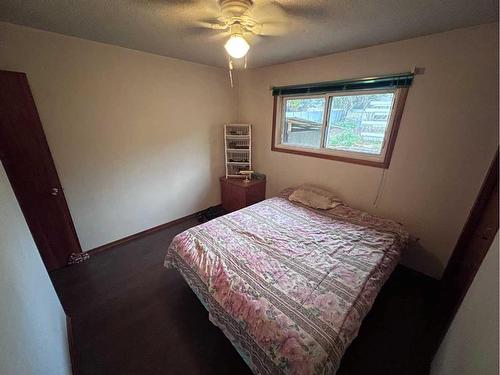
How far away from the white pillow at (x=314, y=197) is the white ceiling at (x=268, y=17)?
1.61m

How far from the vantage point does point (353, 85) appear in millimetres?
2172

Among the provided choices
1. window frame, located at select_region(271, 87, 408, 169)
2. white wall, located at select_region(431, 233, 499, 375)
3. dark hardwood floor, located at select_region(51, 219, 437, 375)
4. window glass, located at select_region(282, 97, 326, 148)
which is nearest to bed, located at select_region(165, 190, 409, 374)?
dark hardwood floor, located at select_region(51, 219, 437, 375)

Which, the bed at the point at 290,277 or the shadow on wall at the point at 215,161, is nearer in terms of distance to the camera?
the bed at the point at 290,277

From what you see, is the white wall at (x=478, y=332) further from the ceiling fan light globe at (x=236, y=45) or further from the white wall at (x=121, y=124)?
the white wall at (x=121, y=124)

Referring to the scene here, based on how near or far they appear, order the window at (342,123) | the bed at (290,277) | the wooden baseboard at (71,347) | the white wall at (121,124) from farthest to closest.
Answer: the window at (342,123), the white wall at (121,124), the wooden baseboard at (71,347), the bed at (290,277)

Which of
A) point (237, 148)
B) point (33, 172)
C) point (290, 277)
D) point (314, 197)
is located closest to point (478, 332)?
point (290, 277)

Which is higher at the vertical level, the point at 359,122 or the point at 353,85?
the point at 353,85

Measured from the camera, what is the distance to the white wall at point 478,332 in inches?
29.4

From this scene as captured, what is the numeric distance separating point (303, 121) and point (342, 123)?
55 centimetres

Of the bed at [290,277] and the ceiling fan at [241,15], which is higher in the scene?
the ceiling fan at [241,15]

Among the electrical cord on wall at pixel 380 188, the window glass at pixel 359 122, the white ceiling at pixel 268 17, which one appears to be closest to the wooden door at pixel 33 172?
the white ceiling at pixel 268 17

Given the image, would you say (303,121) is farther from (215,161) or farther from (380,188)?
(215,161)

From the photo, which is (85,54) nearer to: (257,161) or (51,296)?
(51,296)

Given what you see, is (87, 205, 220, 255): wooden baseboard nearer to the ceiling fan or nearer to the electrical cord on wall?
the ceiling fan
